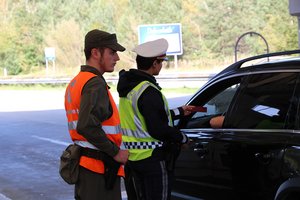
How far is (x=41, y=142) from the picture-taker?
39.6 feet

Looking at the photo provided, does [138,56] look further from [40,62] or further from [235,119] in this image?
[40,62]

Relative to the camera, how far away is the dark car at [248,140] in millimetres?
3568

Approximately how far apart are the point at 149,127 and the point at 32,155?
7.06 m

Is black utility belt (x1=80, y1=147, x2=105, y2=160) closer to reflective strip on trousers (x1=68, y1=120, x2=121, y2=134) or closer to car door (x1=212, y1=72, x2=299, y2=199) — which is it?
reflective strip on trousers (x1=68, y1=120, x2=121, y2=134)

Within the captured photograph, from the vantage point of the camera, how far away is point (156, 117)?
12.6ft

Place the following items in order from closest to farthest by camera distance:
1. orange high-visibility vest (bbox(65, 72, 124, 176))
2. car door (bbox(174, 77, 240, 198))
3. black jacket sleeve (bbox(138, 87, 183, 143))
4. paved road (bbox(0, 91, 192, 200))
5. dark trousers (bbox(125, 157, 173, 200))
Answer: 1. orange high-visibility vest (bbox(65, 72, 124, 176))
2. black jacket sleeve (bbox(138, 87, 183, 143))
3. dark trousers (bbox(125, 157, 173, 200))
4. car door (bbox(174, 77, 240, 198))
5. paved road (bbox(0, 91, 192, 200))

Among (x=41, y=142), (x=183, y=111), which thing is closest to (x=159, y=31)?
(x=41, y=142)

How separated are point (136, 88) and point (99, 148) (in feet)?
2.12

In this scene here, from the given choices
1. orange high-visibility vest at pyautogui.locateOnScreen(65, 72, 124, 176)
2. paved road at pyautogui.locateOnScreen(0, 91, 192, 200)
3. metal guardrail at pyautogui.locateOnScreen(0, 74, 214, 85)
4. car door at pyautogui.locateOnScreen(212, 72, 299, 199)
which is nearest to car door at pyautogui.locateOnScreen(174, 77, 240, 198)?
car door at pyautogui.locateOnScreen(212, 72, 299, 199)

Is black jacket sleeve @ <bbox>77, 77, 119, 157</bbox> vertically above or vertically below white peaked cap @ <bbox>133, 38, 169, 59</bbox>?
below

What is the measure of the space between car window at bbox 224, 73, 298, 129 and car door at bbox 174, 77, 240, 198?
0.17 metres

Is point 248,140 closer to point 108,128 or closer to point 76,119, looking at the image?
point 108,128

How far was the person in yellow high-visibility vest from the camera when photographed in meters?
3.85

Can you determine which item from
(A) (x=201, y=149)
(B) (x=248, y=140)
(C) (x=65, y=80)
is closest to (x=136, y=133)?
(A) (x=201, y=149)
